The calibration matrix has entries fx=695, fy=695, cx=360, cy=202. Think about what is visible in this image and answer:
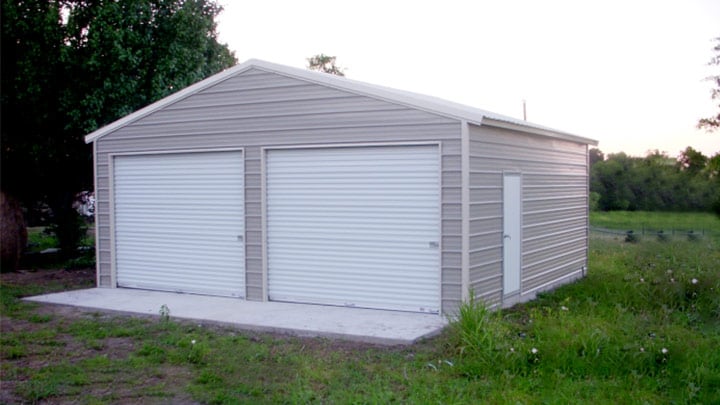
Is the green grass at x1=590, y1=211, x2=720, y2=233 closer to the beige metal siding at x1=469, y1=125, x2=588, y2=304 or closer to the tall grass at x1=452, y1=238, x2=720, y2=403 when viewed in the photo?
the beige metal siding at x1=469, y1=125, x2=588, y2=304

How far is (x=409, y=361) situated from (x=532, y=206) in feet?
15.7

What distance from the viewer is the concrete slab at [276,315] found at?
7.87 m

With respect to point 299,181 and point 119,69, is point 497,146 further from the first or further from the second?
point 119,69

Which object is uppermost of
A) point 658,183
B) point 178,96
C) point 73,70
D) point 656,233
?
point 73,70

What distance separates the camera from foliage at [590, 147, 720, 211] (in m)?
14.1

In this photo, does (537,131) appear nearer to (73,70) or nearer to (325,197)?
(325,197)

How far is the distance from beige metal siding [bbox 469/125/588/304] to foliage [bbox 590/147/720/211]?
7.62 ft

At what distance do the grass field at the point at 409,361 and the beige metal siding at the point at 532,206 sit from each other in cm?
97

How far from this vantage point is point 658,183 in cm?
1549

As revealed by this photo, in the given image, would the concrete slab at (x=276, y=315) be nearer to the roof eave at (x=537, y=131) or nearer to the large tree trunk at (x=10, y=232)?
the roof eave at (x=537, y=131)

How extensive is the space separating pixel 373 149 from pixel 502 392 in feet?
14.5

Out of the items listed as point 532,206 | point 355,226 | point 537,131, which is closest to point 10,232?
point 355,226

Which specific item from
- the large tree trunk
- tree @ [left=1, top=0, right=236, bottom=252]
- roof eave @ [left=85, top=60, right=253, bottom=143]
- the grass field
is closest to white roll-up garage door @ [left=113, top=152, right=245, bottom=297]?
roof eave @ [left=85, top=60, right=253, bottom=143]

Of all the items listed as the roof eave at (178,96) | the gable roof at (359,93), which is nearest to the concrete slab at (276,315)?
the gable roof at (359,93)
